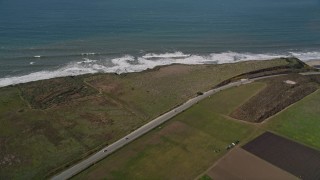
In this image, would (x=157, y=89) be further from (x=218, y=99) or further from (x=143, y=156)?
(x=143, y=156)

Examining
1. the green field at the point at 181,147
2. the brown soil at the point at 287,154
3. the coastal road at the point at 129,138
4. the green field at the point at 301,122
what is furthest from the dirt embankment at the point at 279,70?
the brown soil at the point at 287,154

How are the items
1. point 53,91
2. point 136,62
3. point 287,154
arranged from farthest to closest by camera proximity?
point 136,62 → point 53,91 → point 287,154

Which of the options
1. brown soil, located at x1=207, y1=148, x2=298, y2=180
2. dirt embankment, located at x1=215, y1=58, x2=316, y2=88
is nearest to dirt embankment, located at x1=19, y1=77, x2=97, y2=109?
dirt embankment, located at x1=215, y1=58, x2=316, y2=88

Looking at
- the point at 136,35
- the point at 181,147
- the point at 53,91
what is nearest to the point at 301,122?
the point at 181,147

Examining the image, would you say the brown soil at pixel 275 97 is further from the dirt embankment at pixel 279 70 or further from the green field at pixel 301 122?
the dirt embankment at pixel 279 70

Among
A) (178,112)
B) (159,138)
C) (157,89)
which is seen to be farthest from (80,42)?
(159,138)

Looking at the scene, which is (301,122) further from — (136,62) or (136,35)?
(136,35)
